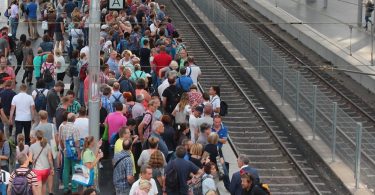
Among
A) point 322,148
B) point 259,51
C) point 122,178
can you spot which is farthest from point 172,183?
point 259,51

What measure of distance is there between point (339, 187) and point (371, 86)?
34.8 feet

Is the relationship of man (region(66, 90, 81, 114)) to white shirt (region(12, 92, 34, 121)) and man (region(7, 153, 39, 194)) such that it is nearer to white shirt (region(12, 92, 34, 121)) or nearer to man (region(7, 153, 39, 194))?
white shirt (region(12, 92, 34, 121))

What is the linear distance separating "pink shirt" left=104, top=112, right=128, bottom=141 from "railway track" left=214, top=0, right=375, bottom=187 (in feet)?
14.8

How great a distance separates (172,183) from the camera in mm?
14930

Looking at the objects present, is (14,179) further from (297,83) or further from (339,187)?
(297,83)

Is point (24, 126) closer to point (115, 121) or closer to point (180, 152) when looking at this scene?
point (115, 121)

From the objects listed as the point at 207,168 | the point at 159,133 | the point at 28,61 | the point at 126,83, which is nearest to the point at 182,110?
the point at 126,83

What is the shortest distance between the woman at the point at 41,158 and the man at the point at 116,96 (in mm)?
3353

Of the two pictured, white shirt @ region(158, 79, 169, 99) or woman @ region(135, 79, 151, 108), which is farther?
white shirt @ region(158, 79, 169, 99)

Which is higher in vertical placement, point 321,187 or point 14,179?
point 14,179

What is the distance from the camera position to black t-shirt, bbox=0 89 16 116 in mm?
19141

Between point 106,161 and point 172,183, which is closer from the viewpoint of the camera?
point 172,183

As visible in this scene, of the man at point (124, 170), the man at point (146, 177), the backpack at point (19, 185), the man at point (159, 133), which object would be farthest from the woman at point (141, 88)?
the man at point (146, 177)

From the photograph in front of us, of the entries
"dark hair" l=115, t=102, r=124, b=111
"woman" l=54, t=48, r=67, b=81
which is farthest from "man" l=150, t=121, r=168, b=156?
"woman" l=54, t=48, r=67, b=81
